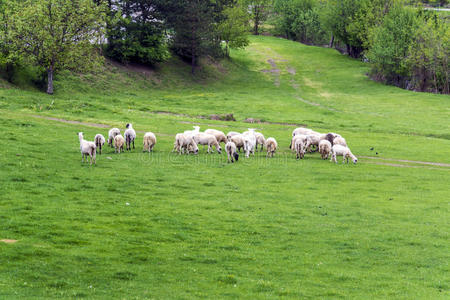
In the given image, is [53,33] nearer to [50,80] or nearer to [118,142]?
[50,80]

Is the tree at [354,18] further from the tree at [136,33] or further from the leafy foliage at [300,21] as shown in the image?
the tree at [136,33]

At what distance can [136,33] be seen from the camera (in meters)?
75.4

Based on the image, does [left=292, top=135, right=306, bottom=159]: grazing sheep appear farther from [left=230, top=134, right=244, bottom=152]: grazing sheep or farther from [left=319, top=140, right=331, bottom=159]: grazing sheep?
[left=230, top=134, right=244, bottom=152]: grazing sheep

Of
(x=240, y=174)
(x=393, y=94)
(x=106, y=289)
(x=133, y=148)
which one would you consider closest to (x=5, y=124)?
(x=133, y=148)

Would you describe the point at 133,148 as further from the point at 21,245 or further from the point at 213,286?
the point at 213,286

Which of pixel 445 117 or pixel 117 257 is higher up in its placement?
pixel 445 117

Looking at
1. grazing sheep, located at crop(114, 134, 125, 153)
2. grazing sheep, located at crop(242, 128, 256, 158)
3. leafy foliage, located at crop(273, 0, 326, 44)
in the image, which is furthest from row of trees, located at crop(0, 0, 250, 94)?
leafy foliage, located at crop(273, 0, 326, 44)

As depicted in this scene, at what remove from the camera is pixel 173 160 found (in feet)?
98.9

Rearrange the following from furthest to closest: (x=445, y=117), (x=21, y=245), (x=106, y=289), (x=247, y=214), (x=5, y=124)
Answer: (x=445, y=117)
(x=5, y=124)
(x=247, y=214)
(x=21, y=245)
(x=106, y=289)

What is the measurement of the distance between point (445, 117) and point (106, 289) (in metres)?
55.1

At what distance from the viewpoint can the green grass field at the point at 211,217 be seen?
14.1 m

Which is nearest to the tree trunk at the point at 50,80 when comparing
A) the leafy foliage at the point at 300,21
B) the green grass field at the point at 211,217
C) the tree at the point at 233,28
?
the green grass field at the point at 211,217

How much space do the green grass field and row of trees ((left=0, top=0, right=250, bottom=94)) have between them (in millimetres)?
9578

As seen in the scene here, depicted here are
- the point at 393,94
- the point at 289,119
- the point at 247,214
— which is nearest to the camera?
the point at 247,214
